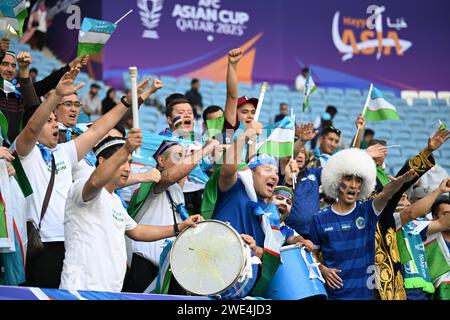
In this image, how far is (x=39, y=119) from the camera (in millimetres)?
6543

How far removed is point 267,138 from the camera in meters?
8.33

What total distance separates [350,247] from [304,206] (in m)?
0.81

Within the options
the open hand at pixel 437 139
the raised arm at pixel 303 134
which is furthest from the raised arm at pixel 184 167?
the open hand at pixel 437 139

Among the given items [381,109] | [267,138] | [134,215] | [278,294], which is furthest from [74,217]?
[381,109]

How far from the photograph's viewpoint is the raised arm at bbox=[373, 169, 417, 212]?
7996 mm

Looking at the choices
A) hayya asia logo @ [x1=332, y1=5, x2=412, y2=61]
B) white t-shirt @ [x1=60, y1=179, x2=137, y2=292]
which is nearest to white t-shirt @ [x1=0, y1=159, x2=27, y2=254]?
white t-shirt @ [x1=60, y1=179, x2=137, y2=292]

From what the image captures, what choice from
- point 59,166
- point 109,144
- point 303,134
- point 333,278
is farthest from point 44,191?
point 303,134

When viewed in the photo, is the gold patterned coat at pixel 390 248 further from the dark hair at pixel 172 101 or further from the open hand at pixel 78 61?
the open hand at pixel 78 61

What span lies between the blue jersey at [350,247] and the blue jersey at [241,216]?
3.31ft

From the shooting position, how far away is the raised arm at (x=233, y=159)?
6.83 meters

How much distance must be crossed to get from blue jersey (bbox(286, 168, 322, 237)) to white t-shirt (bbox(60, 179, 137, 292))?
255 cm

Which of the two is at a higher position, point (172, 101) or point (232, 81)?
point (232, 81)

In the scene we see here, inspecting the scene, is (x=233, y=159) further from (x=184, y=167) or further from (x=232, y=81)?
(x=232, y=81)

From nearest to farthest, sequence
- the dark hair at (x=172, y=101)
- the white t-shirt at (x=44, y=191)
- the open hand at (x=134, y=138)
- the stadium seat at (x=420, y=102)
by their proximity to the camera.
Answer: the open hand at (x=134, y=138) < the white t-shirt at (x=44, y=191) < the dark hair at (x=172, y=101) < the stadium seat at (x=420, y=102)
